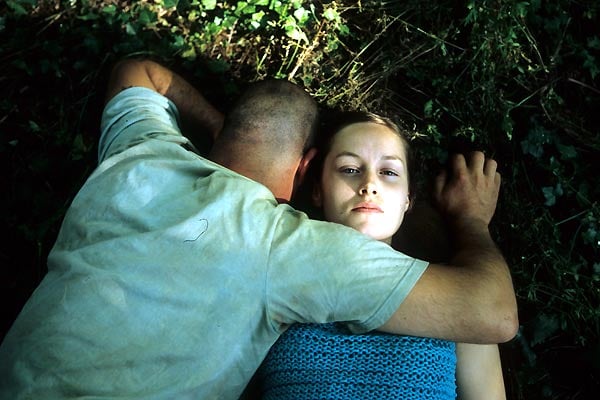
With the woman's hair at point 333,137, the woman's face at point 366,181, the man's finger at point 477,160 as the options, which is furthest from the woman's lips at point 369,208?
the man's finger at point 477,160

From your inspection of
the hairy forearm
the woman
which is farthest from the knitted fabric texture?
the hairy forearm

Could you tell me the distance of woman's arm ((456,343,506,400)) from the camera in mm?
3107

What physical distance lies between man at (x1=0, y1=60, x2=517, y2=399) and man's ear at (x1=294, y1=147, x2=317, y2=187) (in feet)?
2.00

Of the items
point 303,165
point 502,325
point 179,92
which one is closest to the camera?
point 502,325

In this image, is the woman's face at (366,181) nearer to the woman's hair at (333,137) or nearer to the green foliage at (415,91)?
the woman's hair at (333,137)

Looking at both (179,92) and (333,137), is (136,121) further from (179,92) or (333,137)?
(333,137)

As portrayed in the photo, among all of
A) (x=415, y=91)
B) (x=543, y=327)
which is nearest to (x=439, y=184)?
(x=415, y=91)

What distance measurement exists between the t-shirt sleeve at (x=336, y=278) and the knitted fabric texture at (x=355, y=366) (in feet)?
0.85

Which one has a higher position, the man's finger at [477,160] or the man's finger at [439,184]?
the man's finger at [477,160]

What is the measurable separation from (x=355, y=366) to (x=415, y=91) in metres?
1.95

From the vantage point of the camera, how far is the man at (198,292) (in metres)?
2.45

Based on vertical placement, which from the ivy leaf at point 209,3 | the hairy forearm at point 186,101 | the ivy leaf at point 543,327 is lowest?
the ivy leaf at point 543,327

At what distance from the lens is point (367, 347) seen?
2734 millimetres

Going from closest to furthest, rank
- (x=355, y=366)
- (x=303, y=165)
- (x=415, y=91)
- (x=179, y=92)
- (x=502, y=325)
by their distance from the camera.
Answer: (x=502, y=325)
(x=355, y=366)
(x=303, y=165)
(x=179, y=92)
(x=415, y=91)
